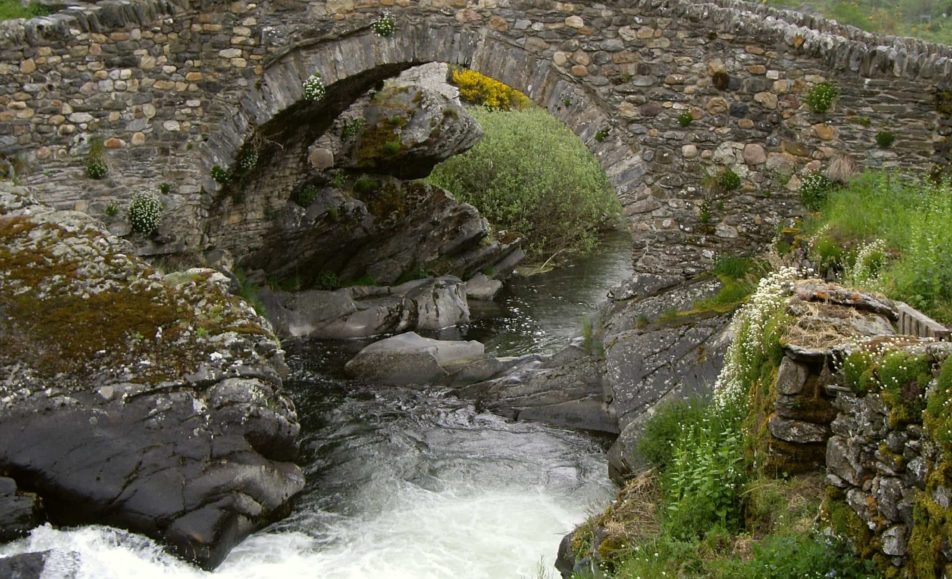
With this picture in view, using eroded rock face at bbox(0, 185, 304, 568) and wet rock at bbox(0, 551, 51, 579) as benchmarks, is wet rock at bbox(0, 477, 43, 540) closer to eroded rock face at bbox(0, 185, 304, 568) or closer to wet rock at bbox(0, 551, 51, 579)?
eroded rock face at bbox(0, 185, 304, 568)

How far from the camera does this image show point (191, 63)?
1392 centimetres

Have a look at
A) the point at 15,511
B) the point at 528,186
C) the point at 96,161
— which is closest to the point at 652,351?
the point at 15,511

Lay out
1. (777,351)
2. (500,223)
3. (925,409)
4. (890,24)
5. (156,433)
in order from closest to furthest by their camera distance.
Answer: (925,409), (777,351), (156,433), (890,24), (500,223)

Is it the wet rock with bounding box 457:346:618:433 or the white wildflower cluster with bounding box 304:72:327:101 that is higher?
the white wildflower cluster with bounding box 304:72:327:101

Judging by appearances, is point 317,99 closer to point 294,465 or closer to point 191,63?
point 191,63

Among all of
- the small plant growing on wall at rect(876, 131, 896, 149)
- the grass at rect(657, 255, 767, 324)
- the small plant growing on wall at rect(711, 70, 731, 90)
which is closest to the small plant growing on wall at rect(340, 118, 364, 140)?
the small plant growing on wall at rect(711, 70, 731, 90)

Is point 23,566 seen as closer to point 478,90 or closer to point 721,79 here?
point 721,79

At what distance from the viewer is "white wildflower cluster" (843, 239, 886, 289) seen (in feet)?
28.1

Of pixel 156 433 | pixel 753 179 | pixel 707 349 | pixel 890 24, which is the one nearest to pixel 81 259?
pixel 156 433

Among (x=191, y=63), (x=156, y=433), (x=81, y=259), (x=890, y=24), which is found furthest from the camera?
(x=890, y=24)

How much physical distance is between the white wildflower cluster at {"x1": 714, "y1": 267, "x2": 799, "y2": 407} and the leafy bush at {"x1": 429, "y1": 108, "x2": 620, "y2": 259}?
14754 mm

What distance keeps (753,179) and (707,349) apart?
7.70 feet

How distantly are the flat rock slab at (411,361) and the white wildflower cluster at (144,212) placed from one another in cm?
369

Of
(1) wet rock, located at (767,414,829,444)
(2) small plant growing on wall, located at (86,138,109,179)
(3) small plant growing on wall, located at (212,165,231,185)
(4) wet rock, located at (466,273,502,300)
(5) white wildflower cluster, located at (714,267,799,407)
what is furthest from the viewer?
(4) wet rock, located at (466,273,502,300)
